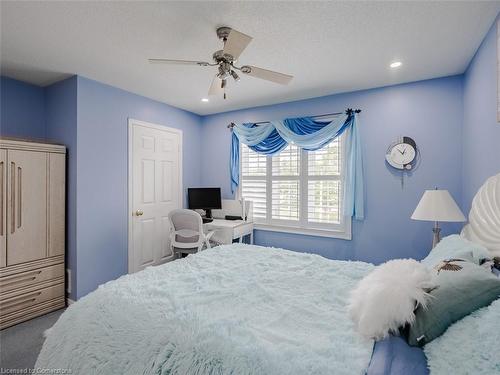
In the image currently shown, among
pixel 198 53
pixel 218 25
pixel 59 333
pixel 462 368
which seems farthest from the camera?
pixel 198 53

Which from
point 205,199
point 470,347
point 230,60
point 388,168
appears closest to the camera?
point 470,347

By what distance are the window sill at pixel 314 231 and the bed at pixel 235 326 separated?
61.6 inches

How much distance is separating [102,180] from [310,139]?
266 cm

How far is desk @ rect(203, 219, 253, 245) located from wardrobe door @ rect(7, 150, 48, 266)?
186 cm

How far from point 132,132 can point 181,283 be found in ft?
8.12

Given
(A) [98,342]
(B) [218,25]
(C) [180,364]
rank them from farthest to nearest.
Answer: (B) [218,25], (A) [98,342], (C) [180,364]

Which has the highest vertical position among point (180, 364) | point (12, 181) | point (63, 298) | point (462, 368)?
point (12, 181)

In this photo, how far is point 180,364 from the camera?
1039 millimetres

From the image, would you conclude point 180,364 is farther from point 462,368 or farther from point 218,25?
point 218,25

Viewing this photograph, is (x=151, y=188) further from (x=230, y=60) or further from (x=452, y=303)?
(x=452, y=303)

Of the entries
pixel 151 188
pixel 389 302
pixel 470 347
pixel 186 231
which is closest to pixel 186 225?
pixel 186 231

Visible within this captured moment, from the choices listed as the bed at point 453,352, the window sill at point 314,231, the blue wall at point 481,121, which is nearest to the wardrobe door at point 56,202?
the window sill at point 314,231

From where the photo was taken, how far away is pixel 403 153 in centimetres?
307

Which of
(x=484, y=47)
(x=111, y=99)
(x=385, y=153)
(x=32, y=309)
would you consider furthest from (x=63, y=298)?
(x=484, y=47)
